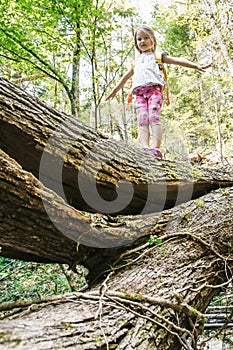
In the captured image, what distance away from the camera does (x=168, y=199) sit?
2.63 metres

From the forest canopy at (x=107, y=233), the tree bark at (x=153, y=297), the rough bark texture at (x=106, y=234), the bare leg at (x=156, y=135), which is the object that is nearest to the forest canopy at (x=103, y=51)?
the bare leg at (x=156, y=135)

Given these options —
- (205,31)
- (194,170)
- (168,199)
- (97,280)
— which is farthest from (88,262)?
(205,31)

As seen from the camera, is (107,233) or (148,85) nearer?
(107,233)

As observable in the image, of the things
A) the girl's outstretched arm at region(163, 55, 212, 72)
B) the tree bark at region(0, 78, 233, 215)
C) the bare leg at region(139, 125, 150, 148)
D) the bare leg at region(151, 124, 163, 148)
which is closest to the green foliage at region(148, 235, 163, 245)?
the tree bark at region(0, 78, 233, 215)

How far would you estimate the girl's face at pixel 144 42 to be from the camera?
3330 millimetres

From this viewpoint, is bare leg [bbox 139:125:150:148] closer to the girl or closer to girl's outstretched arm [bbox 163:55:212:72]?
the girl

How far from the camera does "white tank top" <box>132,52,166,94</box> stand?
3.22m

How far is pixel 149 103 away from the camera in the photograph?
3230mm

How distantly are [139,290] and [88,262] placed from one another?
0.61 metres

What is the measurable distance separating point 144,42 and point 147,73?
1.29 ft

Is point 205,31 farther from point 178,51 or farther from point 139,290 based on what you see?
point 139,290

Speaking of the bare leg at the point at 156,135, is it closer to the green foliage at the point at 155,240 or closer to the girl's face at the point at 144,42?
the girl's face at the point at 144,42

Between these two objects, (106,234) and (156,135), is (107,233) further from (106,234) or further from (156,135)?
(156,135)

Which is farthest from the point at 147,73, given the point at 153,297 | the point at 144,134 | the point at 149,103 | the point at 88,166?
the point at 153,297
